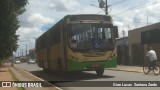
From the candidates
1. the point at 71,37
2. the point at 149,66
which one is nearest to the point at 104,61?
the point at 71,37

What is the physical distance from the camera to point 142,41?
4603 centimetres

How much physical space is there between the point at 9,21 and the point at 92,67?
15855mm

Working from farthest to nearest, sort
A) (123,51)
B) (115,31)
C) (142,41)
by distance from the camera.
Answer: (123,51) < (142,41) < (115,31)

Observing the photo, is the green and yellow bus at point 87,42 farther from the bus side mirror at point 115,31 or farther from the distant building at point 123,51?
the distant building at point 123,51

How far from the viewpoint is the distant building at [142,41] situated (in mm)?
42719

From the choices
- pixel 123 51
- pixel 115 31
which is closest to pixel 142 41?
pixel 123 51

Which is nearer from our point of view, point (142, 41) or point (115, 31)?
point (115, 31)

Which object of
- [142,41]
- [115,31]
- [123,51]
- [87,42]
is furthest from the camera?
[123,51]

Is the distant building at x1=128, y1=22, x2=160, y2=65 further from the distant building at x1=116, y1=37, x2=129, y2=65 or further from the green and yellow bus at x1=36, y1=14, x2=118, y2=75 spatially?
the green and yellow bus at x1=36, y1=14, x2=118, y2=75

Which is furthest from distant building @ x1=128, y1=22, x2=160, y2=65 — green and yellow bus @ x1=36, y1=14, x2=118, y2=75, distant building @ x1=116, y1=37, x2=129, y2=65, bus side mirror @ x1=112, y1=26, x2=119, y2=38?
green and yellow bus @ x1=36, y1=14, x2=118, y2=75

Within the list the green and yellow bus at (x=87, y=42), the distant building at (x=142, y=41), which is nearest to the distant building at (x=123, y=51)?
the distant building at (x=142, y=41)

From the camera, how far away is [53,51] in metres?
27.5

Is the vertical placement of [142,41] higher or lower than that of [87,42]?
higher

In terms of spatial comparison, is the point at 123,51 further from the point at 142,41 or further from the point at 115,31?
the point at 115,31
